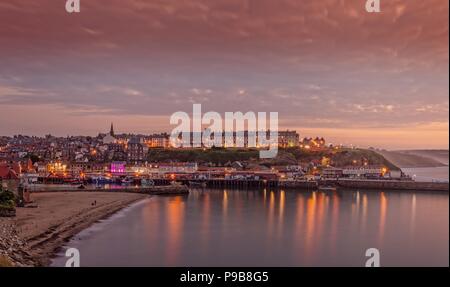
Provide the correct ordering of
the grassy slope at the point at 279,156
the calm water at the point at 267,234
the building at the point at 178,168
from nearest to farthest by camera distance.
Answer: the calm water at the point at 267,234 < the building at the point at 178,168 < the grassy slope at the point at 279,156

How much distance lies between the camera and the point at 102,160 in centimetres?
9831

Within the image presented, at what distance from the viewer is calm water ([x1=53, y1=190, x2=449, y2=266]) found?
19531 mm

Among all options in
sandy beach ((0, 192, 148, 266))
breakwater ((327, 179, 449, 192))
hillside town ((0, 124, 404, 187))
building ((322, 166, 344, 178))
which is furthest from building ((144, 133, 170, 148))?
sandy beach ((0, 192, 148, 266))

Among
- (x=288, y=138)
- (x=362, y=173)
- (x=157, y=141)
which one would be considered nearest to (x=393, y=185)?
(x=362, y=173)

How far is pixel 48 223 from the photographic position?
22.1 metres

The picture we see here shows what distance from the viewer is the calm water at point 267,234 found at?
19531 millimetres

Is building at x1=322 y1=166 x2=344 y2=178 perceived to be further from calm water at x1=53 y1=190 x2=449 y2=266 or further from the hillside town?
calm water at x1=53 y1=190 x2=449 y2=266

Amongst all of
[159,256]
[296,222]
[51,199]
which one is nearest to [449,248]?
[296,222]

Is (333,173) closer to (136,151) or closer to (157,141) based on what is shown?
(136,151)

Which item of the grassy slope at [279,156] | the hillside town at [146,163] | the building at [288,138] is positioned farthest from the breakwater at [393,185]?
the building at [288,138]

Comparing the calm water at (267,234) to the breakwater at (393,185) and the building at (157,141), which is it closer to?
the breakwater at (393,185)

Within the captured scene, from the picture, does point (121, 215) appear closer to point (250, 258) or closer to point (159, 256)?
point (159, 256)

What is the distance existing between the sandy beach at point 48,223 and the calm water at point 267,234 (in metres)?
0.77

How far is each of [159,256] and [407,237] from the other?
43.2 ft
